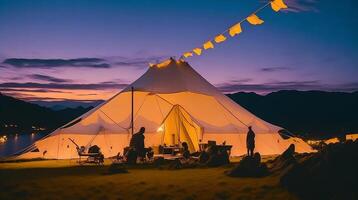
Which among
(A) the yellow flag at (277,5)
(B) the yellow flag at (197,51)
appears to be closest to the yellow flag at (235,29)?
(A) the yellow flag at (277,5)

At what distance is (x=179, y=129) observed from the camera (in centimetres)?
2189

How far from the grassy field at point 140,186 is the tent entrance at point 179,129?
29.0 ft

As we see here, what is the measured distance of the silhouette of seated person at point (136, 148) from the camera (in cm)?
1608

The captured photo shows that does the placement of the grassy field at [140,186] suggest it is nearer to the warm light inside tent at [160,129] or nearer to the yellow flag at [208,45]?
the yellow flag at [208,45]

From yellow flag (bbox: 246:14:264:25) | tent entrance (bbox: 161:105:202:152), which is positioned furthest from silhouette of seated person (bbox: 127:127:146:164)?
yellow flag (bbox: 246:14:264:25)

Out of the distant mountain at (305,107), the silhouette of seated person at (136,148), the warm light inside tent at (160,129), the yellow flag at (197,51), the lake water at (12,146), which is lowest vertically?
the silhouette of seated person at (136,148)

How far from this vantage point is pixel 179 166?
A: 1430 cm

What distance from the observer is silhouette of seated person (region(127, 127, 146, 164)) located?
16080 millimetres

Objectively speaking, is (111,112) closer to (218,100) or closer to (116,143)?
(116,143)

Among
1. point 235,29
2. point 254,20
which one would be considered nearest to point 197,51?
point 235,29

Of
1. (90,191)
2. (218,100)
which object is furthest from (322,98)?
(90,191)

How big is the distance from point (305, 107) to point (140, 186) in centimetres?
11850

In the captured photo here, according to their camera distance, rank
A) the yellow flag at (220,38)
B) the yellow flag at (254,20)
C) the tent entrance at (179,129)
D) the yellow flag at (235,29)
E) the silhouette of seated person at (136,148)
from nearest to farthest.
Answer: the yellow flag at (254,20) → the yellow flag at (235,29) → the yellow flag at (220,38) → the silhouette of seated person at (136,148) → the tent entrance at (179,129)

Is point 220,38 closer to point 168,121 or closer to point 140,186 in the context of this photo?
point 140,186
